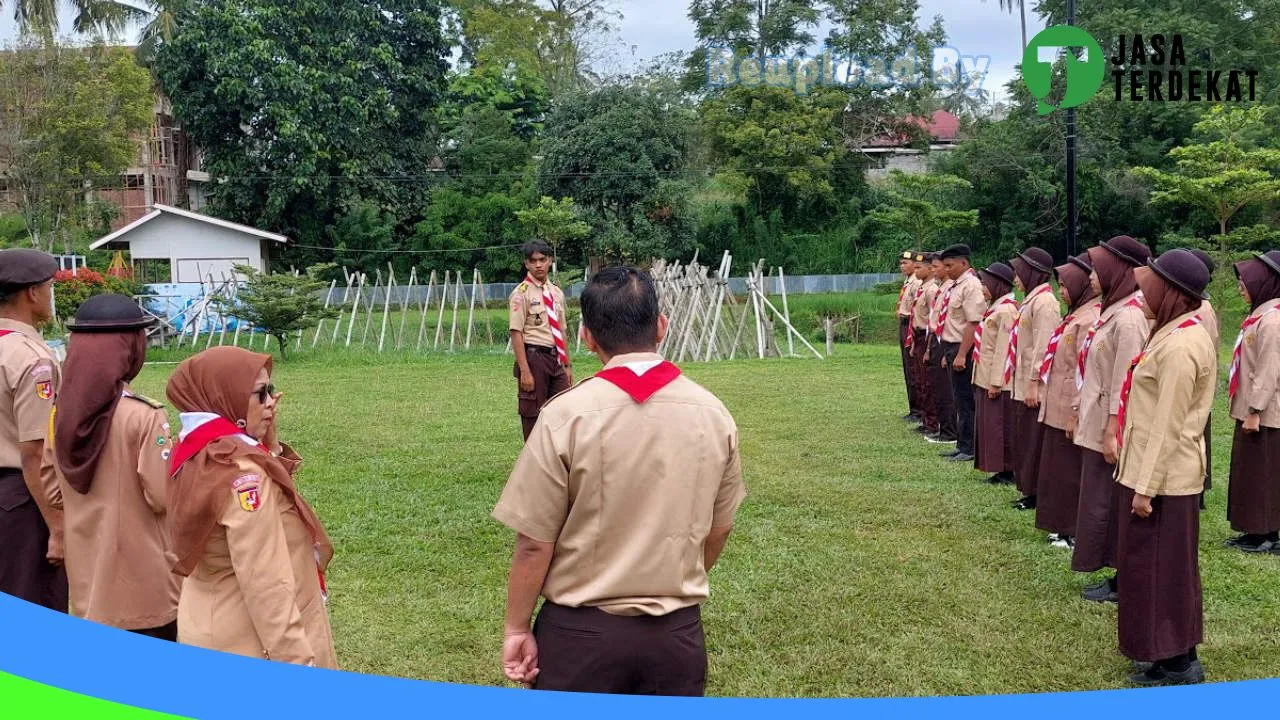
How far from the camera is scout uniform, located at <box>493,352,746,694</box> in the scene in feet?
7.57

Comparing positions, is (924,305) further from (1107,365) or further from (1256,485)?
(1107,365)

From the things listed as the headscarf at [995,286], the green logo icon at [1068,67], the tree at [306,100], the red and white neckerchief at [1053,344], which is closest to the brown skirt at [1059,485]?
the red and white neckerchief at [1053,344]

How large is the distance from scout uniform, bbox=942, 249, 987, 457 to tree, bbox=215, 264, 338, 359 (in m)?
10.5

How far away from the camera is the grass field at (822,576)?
410cm

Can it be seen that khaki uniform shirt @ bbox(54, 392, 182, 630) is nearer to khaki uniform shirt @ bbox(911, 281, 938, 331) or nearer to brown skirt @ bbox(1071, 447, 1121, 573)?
brown skirt @ bbox(1071, 447, 1121, 573)

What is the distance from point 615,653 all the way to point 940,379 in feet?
23.4

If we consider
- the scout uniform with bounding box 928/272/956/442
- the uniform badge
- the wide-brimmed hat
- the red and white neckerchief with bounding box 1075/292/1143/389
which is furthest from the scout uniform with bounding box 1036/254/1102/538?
the uniform badge

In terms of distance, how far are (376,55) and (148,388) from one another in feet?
52.3

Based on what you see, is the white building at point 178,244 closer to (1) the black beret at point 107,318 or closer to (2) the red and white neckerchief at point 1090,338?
(2) the red and white neckerchief at point 1090,338

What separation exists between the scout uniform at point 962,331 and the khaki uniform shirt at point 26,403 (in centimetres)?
633

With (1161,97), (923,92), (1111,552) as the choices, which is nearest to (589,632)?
(1111,552)

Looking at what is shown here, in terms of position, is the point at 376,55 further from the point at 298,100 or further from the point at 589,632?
the point at 589,632

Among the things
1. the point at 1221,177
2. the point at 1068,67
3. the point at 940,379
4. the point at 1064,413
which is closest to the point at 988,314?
the point at 940,379

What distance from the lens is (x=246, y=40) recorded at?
25.2 m
